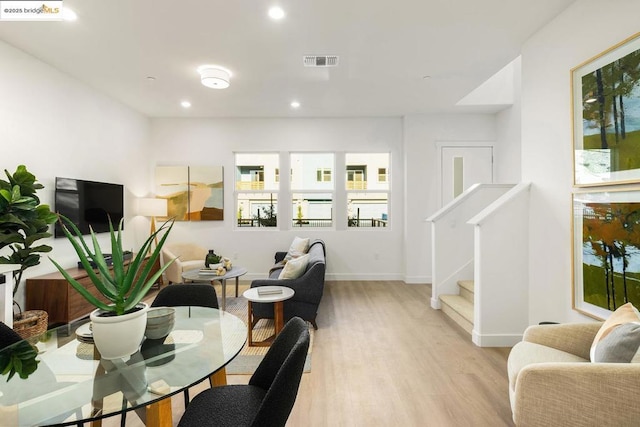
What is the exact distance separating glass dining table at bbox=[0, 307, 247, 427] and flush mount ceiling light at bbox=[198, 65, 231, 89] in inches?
118

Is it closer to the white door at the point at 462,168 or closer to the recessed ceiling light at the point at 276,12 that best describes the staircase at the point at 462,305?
the white door at the point at 462,168

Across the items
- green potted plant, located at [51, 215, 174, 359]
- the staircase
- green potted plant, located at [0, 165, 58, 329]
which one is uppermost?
green potted plant, located at [0, 165, 58, 329]

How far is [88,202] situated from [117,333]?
373cm

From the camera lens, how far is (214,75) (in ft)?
12.5

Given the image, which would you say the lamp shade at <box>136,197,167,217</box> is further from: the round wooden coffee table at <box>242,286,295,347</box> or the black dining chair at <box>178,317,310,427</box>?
the black dining chair at <box>178,317,310,427</box>

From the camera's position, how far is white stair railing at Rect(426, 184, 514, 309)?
14.0 ft

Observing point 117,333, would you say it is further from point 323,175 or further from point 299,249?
point 323,175

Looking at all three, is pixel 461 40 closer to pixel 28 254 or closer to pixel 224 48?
pixel 224 48

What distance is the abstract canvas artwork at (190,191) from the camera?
594 centimetres

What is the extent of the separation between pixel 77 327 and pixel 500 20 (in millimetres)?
3807

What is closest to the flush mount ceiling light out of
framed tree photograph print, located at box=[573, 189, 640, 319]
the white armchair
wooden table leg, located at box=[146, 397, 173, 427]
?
the white armchair

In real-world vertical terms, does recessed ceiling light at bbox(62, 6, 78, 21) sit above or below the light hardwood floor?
above

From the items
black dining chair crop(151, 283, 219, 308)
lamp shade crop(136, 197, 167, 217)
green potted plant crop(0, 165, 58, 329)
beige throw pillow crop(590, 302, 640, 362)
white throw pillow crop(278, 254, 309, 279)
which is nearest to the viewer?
beige throw pillow crop(590, 302, 640, 362)

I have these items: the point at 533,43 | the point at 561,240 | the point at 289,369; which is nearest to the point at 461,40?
the point at 533,43
